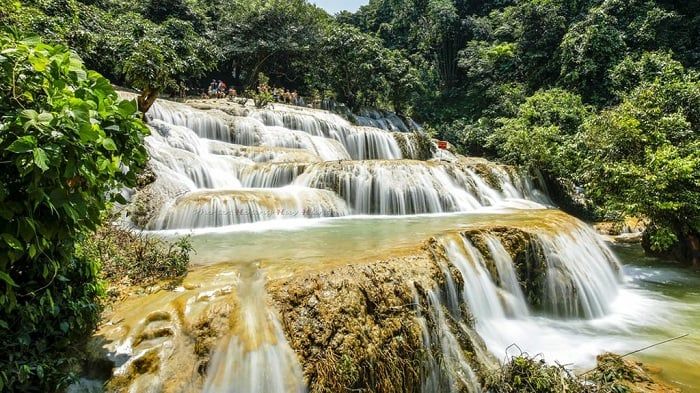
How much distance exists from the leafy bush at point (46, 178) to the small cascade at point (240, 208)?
5.50 meters

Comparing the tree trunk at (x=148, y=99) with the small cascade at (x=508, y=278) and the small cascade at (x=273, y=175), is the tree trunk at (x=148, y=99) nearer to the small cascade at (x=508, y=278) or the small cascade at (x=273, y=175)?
the small cascade at (x=273, y=175)

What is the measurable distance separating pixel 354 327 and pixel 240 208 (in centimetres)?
592

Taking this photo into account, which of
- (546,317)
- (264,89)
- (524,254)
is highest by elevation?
(264,89)

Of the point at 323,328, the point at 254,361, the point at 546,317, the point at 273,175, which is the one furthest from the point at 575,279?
the point at 273,175

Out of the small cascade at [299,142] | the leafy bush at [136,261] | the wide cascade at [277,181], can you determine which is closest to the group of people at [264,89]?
the wide cascade at [277,181]

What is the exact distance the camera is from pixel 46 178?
6.91ft

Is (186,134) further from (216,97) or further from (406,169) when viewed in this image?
(216,97)

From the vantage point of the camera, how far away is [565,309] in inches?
237

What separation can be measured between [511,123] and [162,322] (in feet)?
71.3

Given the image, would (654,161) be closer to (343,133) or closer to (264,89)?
(343,133)

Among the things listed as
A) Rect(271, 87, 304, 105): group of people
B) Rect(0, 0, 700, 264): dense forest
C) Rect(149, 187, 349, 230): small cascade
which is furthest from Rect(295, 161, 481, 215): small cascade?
Rect(271, 87, 304, 105): group of people

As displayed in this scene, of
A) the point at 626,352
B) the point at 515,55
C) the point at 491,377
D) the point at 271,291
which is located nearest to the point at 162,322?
the point at 271,291

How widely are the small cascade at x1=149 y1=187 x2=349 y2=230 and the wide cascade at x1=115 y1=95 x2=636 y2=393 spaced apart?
0.03 metres

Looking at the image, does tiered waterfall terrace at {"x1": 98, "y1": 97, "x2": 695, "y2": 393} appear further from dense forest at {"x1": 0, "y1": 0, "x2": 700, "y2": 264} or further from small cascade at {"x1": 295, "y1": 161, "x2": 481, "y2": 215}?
dense forest at {"x1": 0, "y1": 0, "x2": 700, "y2": 264}
